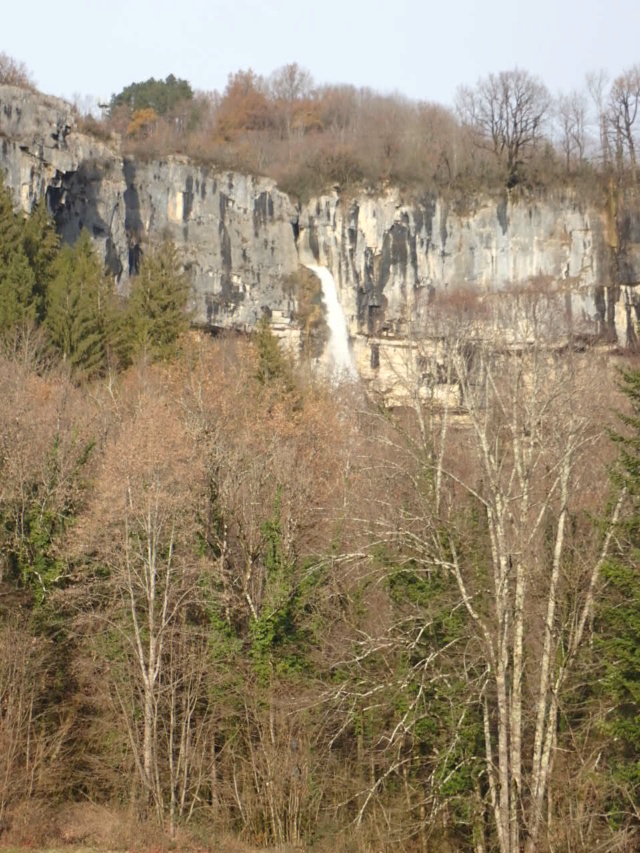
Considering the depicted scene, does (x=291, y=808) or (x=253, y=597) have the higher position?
(x=253, y=597)

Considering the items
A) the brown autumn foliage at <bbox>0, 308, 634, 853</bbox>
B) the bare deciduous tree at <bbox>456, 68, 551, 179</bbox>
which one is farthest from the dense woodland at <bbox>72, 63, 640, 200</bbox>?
the brown autumn foliage at <bbox>0, 308, 634, 853</bbox>

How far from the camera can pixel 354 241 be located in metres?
51.9

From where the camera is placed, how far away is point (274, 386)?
32.6 meters

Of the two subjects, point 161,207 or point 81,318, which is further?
point 161,207

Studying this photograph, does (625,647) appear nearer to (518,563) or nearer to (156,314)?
(518,563)

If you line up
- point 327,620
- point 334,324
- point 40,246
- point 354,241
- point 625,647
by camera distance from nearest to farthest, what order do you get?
point 625,647 → point 327,620 → point 40,246 → point 334,324 → point 354,241

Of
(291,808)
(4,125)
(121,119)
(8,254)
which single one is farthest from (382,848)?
(121,119)

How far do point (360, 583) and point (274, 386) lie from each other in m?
12.1

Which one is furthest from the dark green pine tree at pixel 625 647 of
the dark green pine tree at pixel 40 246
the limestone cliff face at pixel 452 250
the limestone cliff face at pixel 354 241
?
the limestone cliff face at pixel 452 250

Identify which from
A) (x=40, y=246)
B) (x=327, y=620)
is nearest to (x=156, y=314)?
(x=40, y=246)

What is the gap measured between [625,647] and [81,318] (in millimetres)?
23687

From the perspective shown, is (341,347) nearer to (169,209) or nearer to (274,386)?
(169,209)

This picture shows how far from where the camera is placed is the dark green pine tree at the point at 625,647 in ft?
49.9

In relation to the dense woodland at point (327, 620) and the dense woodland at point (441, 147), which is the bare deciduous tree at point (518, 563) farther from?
the dense woodland at point (441, 147)
